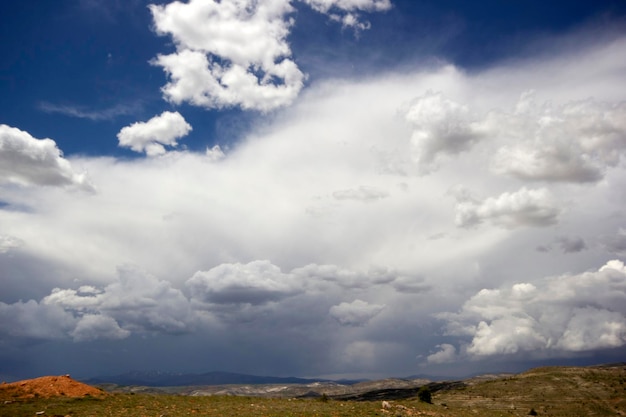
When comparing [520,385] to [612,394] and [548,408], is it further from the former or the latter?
[548,408]

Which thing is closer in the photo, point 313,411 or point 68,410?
point 68,410

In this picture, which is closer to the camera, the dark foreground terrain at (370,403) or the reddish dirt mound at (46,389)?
the dark foreground terrain at (370,403)

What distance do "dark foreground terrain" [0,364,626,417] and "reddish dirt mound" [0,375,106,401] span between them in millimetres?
235

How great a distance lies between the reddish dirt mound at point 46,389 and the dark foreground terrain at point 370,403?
0.23 meters

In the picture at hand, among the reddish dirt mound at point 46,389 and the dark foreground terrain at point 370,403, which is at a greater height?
the reddish dirt mound at point 46,389

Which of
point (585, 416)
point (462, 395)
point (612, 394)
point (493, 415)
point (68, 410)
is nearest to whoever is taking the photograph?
point (68, 410)

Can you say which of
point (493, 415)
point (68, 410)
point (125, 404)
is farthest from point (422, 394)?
point (68, 410)

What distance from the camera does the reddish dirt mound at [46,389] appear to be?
51.4m

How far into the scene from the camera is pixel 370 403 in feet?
211

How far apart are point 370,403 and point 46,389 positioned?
45.2 metres

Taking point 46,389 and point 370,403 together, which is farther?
point 370,403

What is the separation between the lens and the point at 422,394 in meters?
79.1

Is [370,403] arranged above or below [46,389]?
below

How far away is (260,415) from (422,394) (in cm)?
4369
